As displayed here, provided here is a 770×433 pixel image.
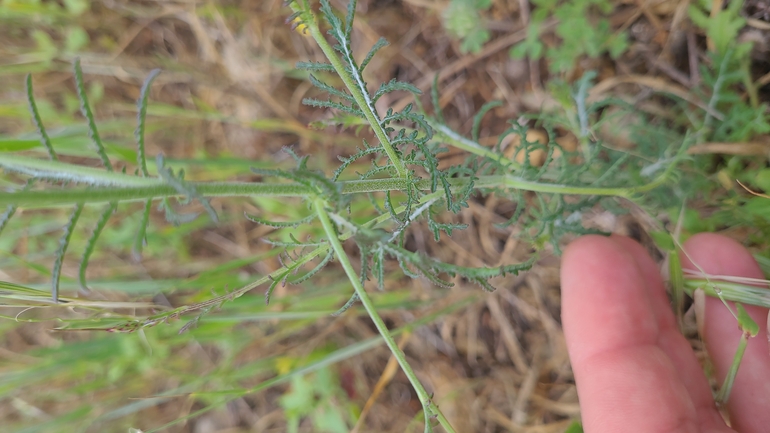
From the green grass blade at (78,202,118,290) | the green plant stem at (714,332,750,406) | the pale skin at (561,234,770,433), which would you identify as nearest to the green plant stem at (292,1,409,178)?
the green grass blade at (78,202,118,290)

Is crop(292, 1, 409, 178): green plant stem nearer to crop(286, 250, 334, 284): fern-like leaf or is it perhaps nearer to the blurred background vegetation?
crop(286, 250, 334, 284): fern-like leaf

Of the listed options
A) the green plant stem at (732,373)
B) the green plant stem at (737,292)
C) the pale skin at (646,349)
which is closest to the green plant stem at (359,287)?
the pale skin at (646,349)

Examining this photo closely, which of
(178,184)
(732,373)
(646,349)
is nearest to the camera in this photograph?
(178,184)

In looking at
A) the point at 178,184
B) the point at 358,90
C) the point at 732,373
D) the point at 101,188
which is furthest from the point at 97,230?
the point at 732,373

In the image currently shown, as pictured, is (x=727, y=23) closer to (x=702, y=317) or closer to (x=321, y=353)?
(x=702, y=317)

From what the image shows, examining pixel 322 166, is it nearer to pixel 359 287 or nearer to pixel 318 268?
pixel 318 268

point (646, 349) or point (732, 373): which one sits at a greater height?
point (646, 349)

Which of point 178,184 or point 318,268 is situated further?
point 318,268
